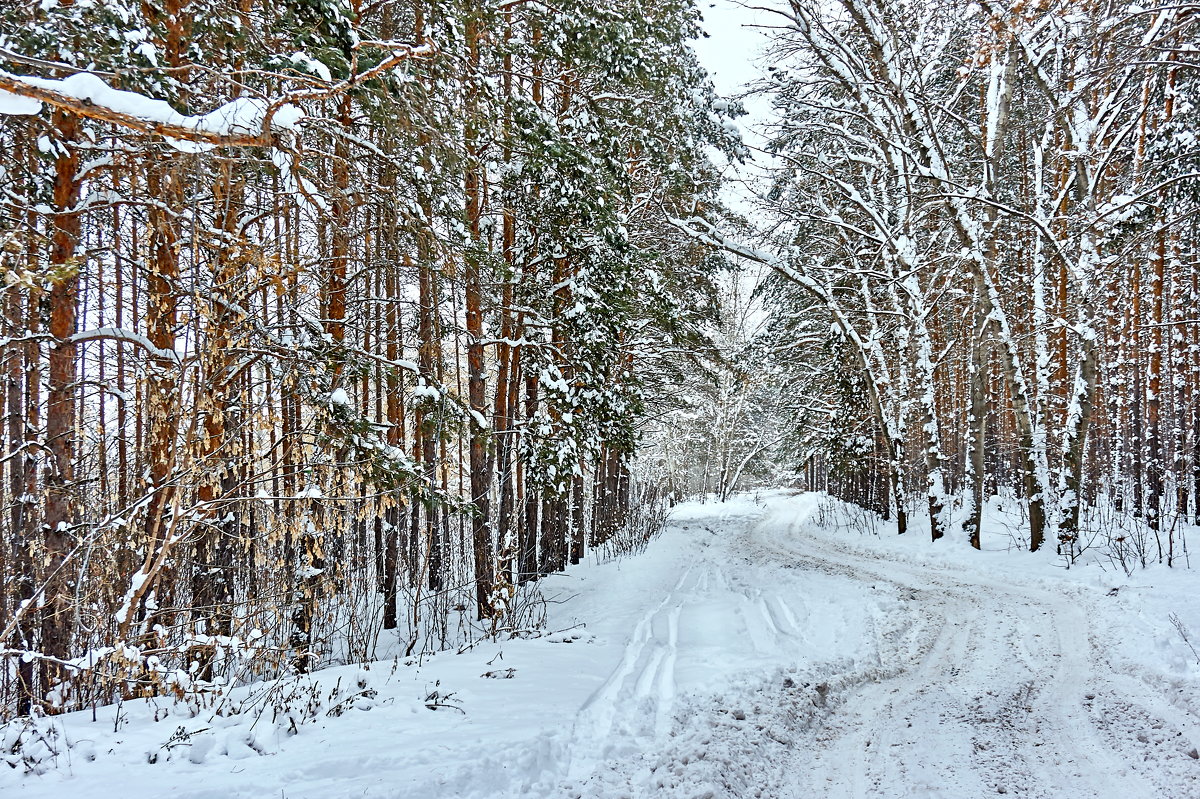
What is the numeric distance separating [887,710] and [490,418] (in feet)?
19.9

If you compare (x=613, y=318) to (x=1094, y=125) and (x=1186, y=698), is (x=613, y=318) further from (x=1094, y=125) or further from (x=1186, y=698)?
(x=1094, y=125)

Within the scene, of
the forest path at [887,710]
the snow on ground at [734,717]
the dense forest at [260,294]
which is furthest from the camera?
the dense forest at [260,294]

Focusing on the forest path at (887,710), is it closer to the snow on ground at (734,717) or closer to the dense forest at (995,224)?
the snow on ground at (734,717)

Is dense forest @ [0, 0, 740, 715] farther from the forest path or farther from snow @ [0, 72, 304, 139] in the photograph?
the forest path

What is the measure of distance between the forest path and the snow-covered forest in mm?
41

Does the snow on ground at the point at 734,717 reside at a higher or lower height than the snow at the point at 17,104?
lower

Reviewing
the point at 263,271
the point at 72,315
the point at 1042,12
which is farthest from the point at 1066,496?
the point at 72,315

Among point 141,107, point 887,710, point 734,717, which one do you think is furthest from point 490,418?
point 141,107

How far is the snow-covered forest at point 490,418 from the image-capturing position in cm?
359

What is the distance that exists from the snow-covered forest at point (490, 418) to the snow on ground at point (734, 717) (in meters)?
0.04

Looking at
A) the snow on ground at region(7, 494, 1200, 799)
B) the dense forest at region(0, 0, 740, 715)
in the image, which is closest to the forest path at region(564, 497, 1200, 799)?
the snow on ground at region(7, 494, 1200, 799)

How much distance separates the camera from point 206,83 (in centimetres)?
495

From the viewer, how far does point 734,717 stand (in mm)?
4336

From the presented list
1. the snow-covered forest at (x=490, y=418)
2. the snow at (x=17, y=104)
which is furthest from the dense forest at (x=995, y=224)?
the snow at (x=17, y=104)
